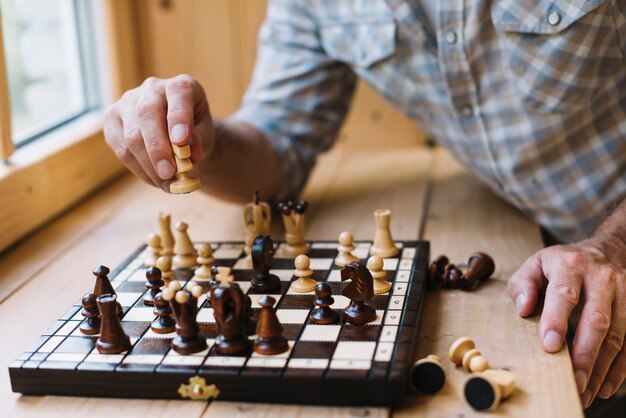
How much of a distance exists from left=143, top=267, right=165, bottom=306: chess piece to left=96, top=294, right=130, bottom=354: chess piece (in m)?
0.13

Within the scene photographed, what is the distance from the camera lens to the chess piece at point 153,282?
1.14 meters

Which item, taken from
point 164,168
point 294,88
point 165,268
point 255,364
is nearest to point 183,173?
point 164,168

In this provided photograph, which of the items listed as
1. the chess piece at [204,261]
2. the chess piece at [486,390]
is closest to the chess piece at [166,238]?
the chess piece at [204,261]

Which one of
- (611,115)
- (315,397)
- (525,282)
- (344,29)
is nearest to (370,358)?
(315,397)

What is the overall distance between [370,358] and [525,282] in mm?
362

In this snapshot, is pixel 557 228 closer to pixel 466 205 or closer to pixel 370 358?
pixel 466 205

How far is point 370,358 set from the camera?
0.95m

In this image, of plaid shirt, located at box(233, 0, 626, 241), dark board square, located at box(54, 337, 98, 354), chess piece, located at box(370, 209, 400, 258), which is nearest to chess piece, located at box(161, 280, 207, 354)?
dark board square, located at box(54, 337, 98, 354)

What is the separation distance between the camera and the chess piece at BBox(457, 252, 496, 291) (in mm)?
1285

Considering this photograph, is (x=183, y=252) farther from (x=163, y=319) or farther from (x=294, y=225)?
(x=163, y=319)

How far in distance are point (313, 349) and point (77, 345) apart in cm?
31

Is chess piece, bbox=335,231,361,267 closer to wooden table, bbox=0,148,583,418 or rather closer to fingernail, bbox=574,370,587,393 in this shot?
wooden table, bbox=0,148,583,418

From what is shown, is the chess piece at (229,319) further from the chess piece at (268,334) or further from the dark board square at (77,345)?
the dark board square at (77,345)

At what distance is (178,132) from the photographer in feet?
3.96
